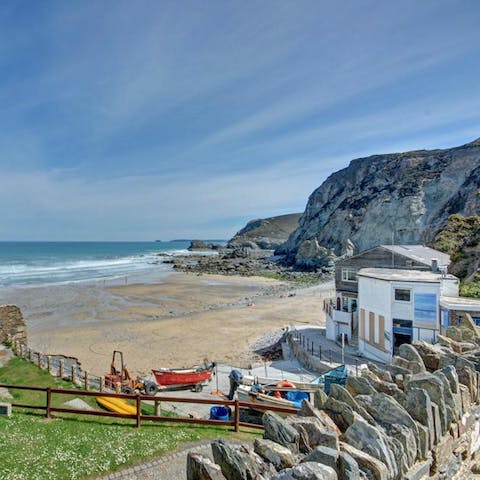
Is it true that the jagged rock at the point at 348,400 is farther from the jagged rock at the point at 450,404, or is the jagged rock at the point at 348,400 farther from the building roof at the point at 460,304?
the building roof at the point at 460,304

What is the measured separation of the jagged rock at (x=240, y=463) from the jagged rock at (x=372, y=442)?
0.82 m

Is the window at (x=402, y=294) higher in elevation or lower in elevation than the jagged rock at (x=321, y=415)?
lower

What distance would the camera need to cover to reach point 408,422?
4078 mm

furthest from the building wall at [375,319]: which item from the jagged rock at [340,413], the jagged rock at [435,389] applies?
the jagged rock at [340,413]

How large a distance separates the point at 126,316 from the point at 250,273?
4728cm

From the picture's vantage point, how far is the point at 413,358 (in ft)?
19.6

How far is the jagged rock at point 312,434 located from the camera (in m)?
3.76

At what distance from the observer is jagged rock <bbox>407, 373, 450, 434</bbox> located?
4469mm

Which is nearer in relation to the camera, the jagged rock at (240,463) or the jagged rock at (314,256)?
the jagged rock at (240,463)

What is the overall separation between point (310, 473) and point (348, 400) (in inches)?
68.7

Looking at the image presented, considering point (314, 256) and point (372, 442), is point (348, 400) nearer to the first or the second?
point (372, 442)

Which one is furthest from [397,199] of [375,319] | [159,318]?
[375,319]

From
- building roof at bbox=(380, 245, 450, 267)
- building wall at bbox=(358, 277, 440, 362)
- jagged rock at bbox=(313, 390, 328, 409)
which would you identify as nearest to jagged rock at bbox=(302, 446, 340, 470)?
jagged rock at bbox=(313, 390, 328, 409)

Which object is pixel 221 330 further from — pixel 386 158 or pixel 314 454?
pixel 386 158
